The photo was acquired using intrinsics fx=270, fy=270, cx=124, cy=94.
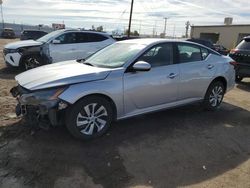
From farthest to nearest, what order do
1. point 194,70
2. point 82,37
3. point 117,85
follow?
1. point 82,37
2. point 194,70
3. point 117,85

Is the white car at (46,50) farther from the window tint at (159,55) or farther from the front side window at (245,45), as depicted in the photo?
the front side window at (245,45)

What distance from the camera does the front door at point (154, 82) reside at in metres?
4.44

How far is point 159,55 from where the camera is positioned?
498cm

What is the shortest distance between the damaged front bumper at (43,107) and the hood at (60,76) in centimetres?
12

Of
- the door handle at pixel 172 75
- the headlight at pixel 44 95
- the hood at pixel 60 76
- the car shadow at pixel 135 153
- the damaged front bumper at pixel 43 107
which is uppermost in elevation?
the hood at pixel 60 76

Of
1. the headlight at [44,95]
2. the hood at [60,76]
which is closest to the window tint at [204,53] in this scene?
the hood at [60,76]

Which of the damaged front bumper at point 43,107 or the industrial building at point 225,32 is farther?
the industrial building at point 225,32

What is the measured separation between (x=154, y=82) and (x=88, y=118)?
1.35 meters

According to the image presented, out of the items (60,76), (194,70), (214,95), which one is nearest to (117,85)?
(60,76)

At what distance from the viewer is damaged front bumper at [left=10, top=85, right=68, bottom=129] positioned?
380 centimetres

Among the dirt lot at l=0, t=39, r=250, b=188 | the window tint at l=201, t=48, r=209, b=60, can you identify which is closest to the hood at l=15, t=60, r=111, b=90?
the dirt lot at l=0, t=39, r=250, b=188

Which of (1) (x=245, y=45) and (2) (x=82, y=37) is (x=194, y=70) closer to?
(1) (x=245, y=45)

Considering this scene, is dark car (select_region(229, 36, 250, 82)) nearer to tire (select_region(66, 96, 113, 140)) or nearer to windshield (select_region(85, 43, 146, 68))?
windshield (select_region(85, 43, 146, 68))

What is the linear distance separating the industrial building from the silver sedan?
103 feet
